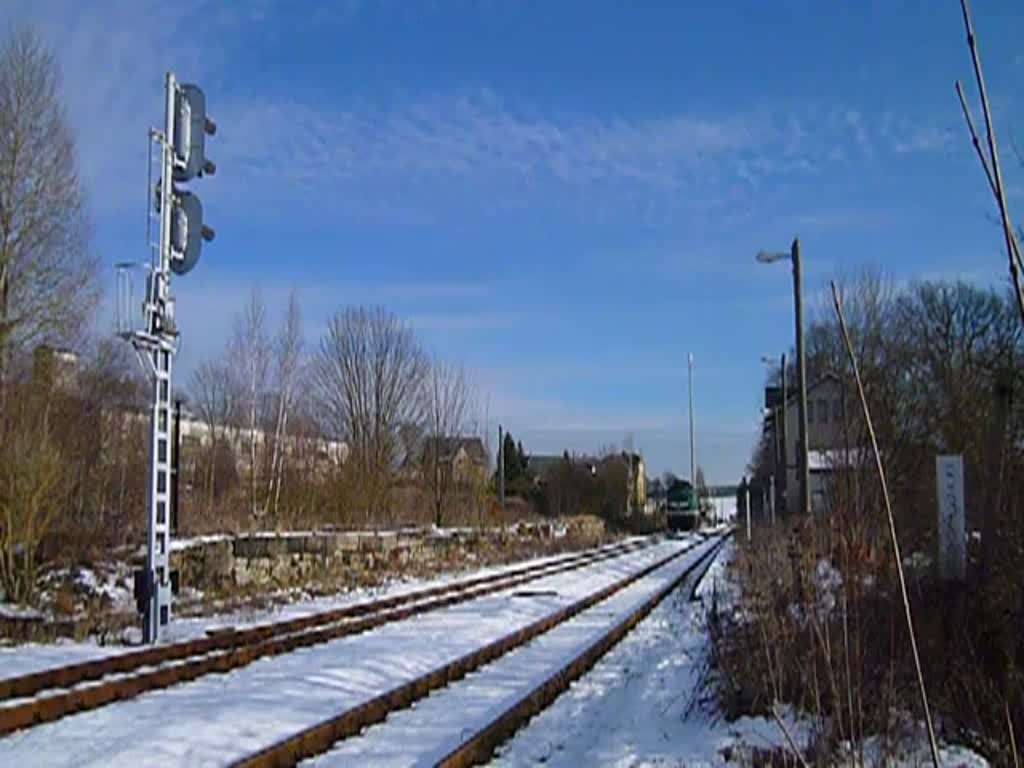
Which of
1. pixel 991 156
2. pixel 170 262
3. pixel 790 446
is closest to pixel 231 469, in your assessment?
pixel 170 262

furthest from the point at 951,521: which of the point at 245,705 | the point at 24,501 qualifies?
the point at 24,501

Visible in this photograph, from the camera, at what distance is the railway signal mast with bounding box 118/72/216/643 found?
14016mm

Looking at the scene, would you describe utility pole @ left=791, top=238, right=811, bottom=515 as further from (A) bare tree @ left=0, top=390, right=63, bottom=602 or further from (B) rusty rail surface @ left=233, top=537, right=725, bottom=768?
(A) bare tree @ left=0, top=390, right=63, bottom=602

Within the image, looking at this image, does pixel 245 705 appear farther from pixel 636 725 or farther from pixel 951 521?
pixel 951 521

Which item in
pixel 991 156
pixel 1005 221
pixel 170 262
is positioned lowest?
pixel 1005 221

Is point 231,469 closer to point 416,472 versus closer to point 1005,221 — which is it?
point 416,472

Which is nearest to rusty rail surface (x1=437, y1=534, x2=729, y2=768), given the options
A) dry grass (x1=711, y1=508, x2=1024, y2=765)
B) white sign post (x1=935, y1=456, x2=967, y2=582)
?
dry grass (x1=711, y1=508, x2=1024, y2=765)

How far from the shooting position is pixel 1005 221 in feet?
6.76

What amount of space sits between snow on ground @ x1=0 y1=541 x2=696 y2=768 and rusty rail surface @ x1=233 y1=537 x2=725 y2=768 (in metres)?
0.30

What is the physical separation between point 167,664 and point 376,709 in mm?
3610

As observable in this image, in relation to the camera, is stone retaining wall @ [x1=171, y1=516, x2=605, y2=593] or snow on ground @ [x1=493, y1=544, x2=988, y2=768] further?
stone retaining wall @ [x1=171, y1=516, x2=605, y2=593]

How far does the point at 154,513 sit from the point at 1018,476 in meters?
Result: 10.4

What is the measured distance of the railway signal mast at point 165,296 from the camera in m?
14.0

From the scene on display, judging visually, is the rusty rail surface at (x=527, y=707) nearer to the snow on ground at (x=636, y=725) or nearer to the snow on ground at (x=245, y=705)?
the snow on ground at (x=636, y=725)
